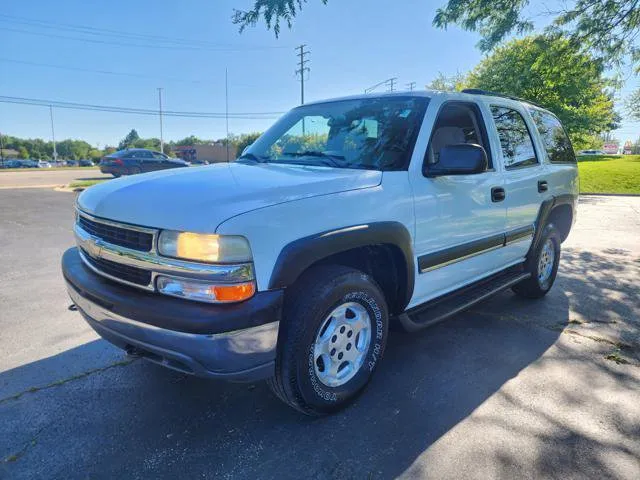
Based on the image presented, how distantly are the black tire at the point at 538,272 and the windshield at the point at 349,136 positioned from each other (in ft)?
7.26

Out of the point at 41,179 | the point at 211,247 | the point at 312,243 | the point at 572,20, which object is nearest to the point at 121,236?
the point at 211,247

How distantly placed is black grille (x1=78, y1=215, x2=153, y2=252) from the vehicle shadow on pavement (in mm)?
1061

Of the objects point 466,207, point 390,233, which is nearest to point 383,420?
point 390,233

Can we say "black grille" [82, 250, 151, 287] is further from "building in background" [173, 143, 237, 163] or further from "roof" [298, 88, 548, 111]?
"building in background" [173, 143, 237, 163]

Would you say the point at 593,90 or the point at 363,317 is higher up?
the point at 593,90

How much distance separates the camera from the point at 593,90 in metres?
20.3

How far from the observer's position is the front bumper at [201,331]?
2053mm

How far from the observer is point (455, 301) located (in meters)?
3.52

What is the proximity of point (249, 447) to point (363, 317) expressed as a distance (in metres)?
0.97

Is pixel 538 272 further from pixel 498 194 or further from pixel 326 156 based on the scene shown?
pixel 326 156

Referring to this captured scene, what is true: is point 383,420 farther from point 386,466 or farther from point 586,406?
point 586,406

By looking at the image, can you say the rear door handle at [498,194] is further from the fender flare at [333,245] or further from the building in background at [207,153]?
the building in background at [207,153]

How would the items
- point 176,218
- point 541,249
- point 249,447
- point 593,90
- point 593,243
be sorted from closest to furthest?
point 176,218 < point 249,447 < point 541,249 < point 593,243 < point 593,90

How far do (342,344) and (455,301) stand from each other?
1.26 meters
